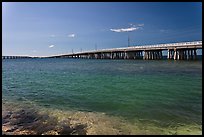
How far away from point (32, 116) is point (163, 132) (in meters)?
5.37

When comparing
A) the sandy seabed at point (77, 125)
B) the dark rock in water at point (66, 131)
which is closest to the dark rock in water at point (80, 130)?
the sandy seabed at point (77, 125)

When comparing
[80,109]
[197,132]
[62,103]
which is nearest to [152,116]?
[197,132]

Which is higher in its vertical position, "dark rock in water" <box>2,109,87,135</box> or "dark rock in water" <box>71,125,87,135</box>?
"dark rock in water" <box>2,109,87,135</box>

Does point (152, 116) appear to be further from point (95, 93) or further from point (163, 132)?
point (95, 93)

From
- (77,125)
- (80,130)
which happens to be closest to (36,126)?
(77,125)

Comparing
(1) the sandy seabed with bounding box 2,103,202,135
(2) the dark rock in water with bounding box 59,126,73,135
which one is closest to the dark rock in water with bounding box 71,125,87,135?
(1) the sandy seabed with bounding box 2,103,202,135

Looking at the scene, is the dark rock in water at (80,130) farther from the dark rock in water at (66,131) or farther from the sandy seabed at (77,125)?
the dark rock in water at (66,131)

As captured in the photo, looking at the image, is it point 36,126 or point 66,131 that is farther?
point 36,126

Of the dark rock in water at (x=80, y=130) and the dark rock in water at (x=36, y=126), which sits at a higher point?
the dark rock in water at (x=36, y=126)

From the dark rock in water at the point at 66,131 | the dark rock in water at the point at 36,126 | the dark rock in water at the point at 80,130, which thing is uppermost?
the dark rock in water at the point at 36,126

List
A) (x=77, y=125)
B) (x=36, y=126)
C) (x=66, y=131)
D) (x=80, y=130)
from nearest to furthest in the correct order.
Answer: (x=66, y=131), (x=80, y=130), (x=36, y=126), (x=77, y=125)

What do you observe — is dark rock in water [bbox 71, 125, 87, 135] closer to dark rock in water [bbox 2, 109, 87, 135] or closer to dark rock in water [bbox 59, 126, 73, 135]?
dark rock in water [bbox 2, 109, 87, 135]

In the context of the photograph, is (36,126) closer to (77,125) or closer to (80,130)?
(77,125)

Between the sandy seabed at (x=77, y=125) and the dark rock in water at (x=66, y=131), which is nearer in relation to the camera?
the dark rock in water at (x=66, y=131)
